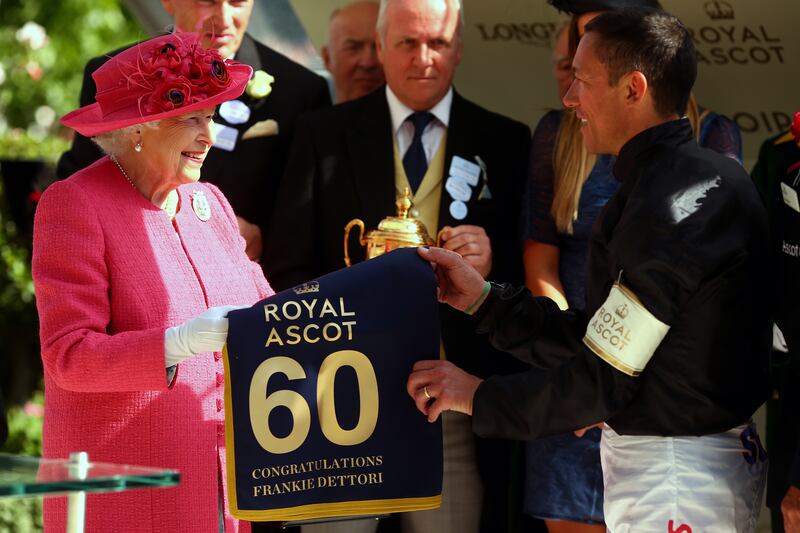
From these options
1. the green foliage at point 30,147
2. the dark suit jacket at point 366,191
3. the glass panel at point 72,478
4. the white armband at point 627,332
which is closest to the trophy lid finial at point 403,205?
the dark suit jacket at point 366,191

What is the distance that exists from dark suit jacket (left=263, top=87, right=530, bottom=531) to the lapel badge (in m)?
0.77

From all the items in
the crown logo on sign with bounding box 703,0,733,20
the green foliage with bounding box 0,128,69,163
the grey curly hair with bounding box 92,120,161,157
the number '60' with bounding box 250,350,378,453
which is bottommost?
the number '60' with bounding box 250,350,378,453

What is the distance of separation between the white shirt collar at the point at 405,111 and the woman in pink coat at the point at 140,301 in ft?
3.76

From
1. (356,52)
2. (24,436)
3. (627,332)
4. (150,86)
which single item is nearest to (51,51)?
(24,436)

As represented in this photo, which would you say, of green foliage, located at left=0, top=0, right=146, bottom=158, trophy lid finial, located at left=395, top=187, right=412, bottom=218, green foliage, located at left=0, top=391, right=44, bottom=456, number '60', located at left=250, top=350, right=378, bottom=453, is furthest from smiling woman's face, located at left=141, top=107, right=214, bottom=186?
green foliage, located at left=0, top=0, right=146, bottom=158

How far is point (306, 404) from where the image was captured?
3.64 m

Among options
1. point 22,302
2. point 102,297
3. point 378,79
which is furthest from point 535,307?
point 22,302

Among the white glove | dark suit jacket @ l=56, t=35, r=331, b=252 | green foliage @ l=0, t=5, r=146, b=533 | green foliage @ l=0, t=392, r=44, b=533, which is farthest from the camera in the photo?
green foliage @ l=0, t=5, r=146, b=533

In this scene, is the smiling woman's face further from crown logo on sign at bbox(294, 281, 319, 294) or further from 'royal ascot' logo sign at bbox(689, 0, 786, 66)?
'royal ascot' logo sign at bbox(689, 0, 786, 66)

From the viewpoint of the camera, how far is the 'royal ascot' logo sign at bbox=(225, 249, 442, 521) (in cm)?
362

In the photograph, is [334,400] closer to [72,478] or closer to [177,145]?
[177,145]

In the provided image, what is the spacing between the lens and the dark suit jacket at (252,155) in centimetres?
494

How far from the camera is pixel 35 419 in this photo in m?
8.27

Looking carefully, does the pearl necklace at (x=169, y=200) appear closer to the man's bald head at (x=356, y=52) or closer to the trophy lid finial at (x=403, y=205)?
the trophy lid finial at (x=403, y=205)
